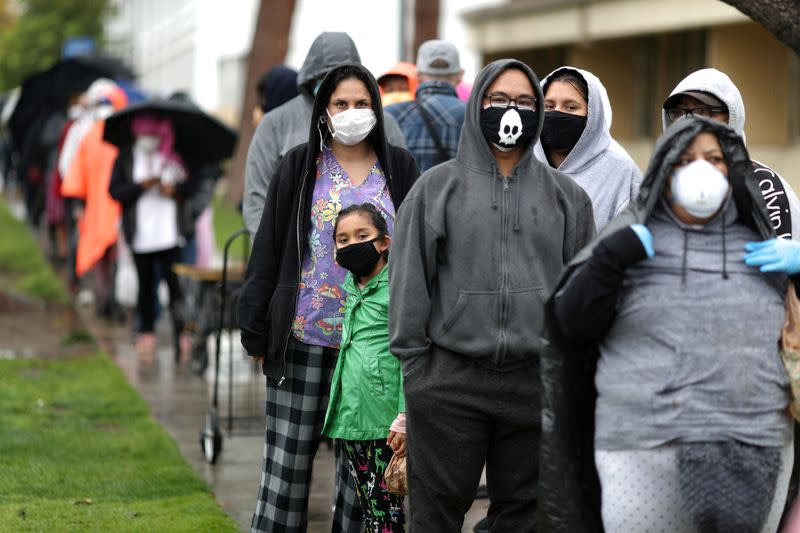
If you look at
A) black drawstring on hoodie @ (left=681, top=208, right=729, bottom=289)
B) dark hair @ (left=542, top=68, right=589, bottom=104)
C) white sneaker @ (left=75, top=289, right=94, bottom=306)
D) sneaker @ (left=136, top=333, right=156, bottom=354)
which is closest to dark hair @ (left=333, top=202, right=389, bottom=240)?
dark hair @ (left=542, top=68, right=589, bottom=104)

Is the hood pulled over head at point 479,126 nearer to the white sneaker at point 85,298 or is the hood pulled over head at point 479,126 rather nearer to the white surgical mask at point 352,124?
the white surgical mask at point 352,124

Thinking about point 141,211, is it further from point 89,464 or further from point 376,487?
point 376,487

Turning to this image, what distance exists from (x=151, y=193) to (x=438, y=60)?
14.1ft

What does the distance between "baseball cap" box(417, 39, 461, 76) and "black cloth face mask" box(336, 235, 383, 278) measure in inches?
126

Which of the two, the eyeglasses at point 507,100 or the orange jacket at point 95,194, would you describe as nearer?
the eyeglasses at point 507,100

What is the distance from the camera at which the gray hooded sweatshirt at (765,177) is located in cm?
520

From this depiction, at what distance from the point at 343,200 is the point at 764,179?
1.49m

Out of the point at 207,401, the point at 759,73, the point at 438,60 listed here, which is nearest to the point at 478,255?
the point at 438,60

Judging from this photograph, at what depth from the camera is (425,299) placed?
4.88 metres

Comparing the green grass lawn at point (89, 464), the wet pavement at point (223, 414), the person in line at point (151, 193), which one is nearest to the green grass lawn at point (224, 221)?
the person in line at point (151, 193)

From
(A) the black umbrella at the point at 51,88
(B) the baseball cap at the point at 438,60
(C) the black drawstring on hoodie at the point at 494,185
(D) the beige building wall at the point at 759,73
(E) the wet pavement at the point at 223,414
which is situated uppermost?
(D) the beige building wall at the point at 759,73

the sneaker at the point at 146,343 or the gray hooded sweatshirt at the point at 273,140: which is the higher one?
the gray hooded sweatshirt at the point at 273,140

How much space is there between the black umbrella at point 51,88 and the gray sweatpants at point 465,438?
47.5 ft

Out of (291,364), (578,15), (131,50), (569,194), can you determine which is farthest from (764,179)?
(131,50)
